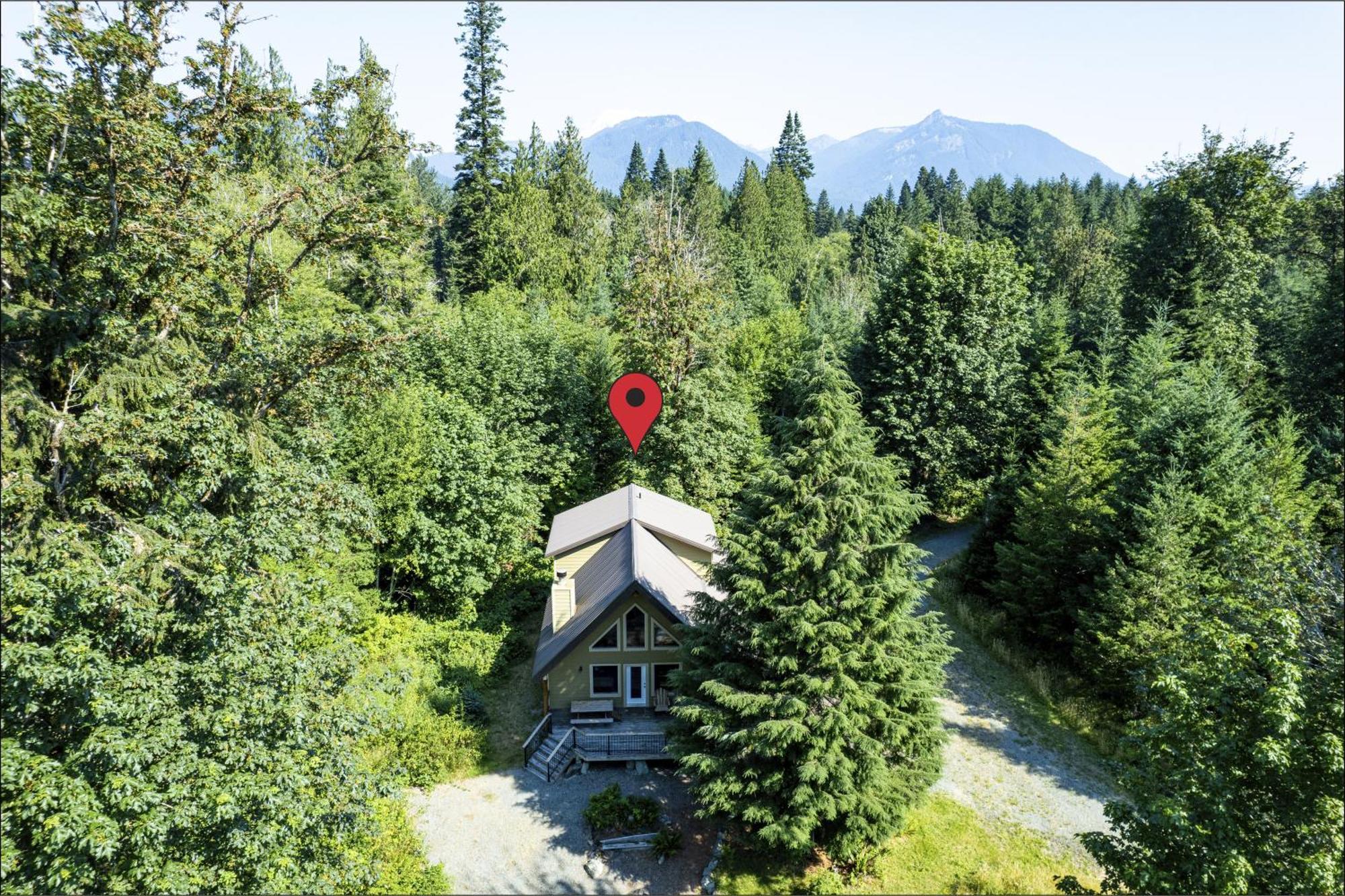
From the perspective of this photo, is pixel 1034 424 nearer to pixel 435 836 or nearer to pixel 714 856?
pixel 714 856

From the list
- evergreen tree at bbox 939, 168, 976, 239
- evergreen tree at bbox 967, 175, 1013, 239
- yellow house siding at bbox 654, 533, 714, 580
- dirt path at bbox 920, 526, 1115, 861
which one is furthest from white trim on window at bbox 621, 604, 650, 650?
evergreen tree at bbox 967, 175, 1013, 239

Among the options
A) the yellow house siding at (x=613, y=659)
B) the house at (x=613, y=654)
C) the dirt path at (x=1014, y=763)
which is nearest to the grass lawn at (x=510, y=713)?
the house at (x=613, y=654)

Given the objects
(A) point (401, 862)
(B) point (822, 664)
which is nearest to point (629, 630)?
(B) point (822, 664)

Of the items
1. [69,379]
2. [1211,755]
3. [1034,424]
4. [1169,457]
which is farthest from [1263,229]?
[69,379]

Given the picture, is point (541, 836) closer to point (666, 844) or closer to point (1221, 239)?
point (666, 844)

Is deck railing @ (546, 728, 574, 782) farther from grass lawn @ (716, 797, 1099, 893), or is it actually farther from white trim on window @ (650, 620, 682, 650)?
grass lawn @ (716, 797, 1099, 893)
